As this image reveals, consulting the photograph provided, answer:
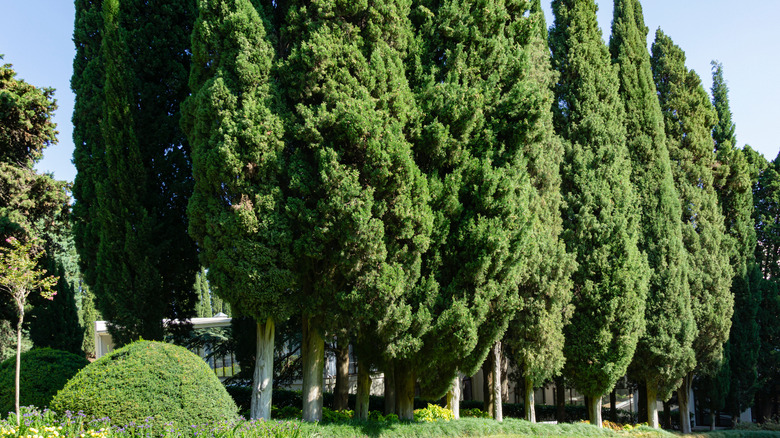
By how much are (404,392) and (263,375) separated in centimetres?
291

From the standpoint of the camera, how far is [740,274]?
20.8 meters

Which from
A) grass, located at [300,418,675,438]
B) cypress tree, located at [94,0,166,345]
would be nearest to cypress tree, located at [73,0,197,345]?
cypress tree, located at [94,0,166,345]

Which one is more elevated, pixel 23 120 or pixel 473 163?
pixel 23 120

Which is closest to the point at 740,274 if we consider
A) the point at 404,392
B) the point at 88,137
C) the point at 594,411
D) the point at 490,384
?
the point at 594,411

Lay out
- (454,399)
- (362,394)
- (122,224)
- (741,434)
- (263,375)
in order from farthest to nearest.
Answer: (741,434) < (454,399) < (362,394) < (122,224) < (263,375)

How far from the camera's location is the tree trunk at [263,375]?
33.2 feet

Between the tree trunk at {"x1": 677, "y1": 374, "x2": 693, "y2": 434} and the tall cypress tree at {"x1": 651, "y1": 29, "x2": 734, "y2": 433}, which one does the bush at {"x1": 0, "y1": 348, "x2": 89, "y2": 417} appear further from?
the tree trunk at {"x1": 677, "y1": 374, "x2": 693, "y2": 434}

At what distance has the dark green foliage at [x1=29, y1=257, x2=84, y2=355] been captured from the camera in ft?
45.4

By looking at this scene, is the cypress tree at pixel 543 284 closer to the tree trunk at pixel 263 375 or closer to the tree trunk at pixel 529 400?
the tree trunk at pixel 529 400

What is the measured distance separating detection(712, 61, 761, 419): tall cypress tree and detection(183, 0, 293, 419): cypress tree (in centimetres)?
1813

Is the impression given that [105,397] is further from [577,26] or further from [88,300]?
[88,300]

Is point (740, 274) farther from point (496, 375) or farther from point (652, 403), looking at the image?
point (496, 375)

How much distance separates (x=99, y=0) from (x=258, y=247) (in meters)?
7.87

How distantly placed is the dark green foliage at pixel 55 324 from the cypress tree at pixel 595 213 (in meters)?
12.6
